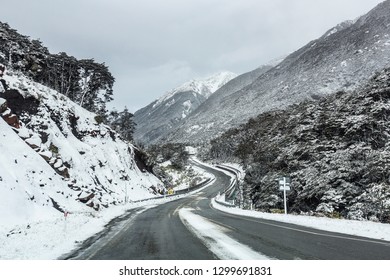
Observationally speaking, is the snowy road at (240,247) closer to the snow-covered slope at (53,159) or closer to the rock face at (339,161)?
the rock face at (339,161)

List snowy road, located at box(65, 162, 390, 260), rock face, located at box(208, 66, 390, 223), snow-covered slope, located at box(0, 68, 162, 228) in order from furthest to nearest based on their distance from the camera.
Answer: rock face, located at box(208, 66, 390, 223), snow-covered slope, located at box(0, 68, 162, 228), snowy road, located at box(65, 162, 390, 260)

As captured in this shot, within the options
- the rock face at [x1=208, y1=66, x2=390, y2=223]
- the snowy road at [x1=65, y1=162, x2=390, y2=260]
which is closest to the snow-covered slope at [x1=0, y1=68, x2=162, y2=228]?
the snowy road at [x1=65, y1=162, x2=390, y2=260]

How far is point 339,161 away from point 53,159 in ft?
81.3

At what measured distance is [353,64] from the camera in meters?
194

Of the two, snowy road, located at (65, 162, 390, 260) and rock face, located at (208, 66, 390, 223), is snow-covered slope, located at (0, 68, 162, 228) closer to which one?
snowy road, located at (65, 162, 390, 260)

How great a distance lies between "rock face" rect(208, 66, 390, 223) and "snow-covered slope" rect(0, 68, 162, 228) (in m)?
17.6

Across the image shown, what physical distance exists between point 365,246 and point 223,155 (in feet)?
396

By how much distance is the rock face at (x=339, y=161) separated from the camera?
2342cm

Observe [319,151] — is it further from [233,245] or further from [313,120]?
[233,245]

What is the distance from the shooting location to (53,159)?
1211 inches

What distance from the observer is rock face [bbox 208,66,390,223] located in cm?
2342

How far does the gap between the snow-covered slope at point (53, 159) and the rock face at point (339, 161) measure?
1757 centimetres

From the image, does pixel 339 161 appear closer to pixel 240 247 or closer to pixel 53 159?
pixel 240 247
